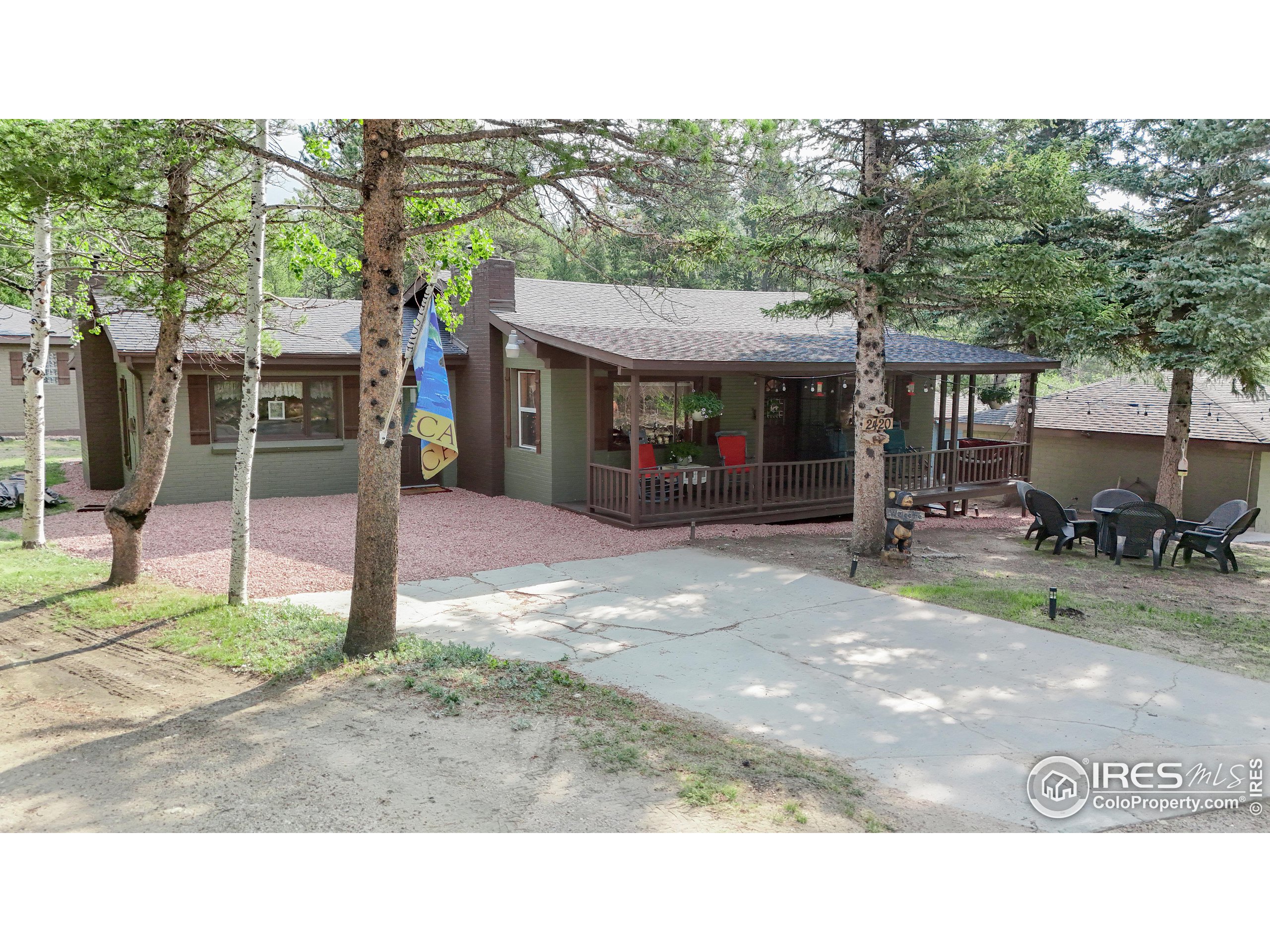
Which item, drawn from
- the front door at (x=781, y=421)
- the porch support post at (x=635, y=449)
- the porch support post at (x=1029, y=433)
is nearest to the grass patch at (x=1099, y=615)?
the porch support post at (x=635, y=449)

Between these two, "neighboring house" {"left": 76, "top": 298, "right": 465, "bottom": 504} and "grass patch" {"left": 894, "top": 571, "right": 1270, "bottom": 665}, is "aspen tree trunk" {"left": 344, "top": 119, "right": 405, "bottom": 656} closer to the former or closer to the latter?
"grass patch" {"left": 894, "top": 571, "right": 1270, "bottom": 665}

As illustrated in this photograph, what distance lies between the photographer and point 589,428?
46.0 ft

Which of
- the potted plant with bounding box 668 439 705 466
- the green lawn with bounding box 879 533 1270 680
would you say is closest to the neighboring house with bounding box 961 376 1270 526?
the green lawn with bounding box 879 533 1270 680

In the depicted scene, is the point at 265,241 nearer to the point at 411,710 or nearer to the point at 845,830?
the point at 411,710

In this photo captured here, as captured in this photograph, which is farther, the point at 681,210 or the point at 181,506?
the point at 181,506

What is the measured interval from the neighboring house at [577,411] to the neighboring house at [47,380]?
44.0ft

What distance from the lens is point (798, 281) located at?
3056 centimetres

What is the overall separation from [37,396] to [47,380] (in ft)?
67.0

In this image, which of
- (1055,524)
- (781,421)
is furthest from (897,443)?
(1055,524)

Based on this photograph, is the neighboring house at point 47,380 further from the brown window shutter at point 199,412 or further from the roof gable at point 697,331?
the roof gable at point 697,331

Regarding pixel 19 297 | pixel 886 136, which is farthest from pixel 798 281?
pixel 19 297

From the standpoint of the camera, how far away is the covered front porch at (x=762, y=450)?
1399 cm

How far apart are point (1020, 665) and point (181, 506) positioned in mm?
12901

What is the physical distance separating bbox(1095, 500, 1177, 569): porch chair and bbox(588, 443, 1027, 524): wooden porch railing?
3.89m
